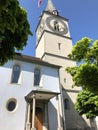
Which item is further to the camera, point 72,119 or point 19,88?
point 72,119

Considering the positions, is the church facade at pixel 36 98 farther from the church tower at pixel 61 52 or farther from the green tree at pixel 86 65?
the green tree at pixel 86 65

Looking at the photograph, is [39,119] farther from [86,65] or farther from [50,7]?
[50,7]

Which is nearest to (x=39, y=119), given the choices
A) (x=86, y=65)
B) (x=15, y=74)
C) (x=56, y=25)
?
(x=15, y=74)

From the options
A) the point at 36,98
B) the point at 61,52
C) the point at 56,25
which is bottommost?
the point at 36,98

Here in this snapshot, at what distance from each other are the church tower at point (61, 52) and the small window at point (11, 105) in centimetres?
785

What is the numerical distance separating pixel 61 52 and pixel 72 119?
456 inches

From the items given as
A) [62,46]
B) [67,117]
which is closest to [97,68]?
[67,117]

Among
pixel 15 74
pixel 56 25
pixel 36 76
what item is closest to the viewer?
pixel 15 74

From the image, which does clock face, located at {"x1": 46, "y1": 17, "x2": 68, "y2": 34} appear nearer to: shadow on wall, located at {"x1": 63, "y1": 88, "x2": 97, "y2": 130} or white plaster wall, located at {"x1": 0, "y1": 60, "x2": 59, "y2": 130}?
white plaster wall, located at {"x1": 0, "y1": 60, "x2": 59, "y2": 130}

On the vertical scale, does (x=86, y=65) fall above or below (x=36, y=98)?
above

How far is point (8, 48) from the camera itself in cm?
719

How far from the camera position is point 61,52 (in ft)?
89.1

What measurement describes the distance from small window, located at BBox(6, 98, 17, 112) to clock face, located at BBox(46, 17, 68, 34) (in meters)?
18.2

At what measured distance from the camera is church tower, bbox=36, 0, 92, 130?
70.5 ft
